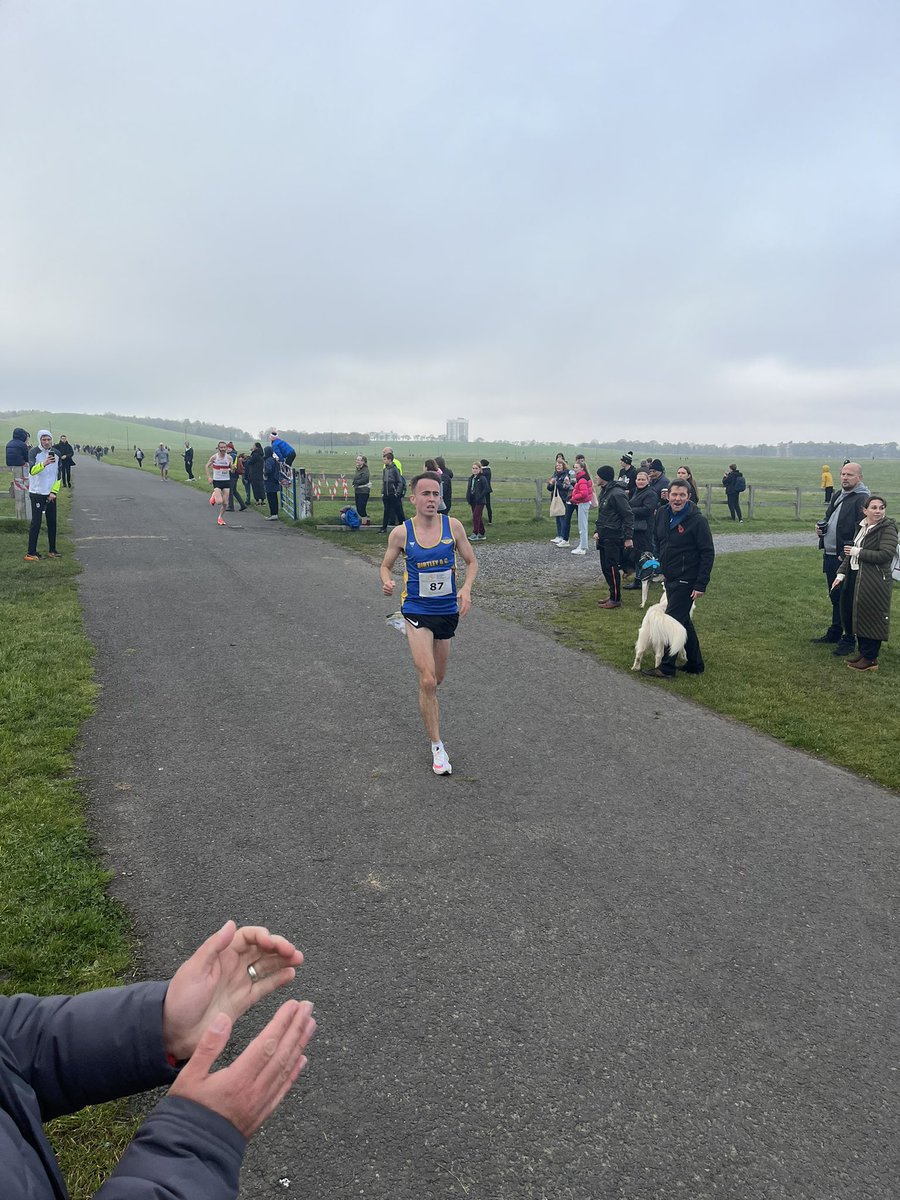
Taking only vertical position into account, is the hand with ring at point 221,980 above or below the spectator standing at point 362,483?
below

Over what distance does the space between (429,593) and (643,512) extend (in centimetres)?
895

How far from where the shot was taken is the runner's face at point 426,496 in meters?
5.89

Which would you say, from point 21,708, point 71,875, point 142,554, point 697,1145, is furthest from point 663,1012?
point 142,554

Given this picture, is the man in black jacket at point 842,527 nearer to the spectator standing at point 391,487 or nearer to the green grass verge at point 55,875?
the green grass verge at point 55,875

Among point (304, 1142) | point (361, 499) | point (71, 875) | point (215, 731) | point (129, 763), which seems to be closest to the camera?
point (304, 1142)

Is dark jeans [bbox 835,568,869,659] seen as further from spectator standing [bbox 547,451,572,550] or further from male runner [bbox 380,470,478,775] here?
spectator standing [bbox 547,451,572,550]

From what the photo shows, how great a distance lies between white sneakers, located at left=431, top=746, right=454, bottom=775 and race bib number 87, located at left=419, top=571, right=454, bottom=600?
48.7 inches

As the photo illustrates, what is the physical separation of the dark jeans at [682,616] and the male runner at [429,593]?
3589mm

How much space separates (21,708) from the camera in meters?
6.43

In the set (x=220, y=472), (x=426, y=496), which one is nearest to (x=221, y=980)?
(x=426, y=496)

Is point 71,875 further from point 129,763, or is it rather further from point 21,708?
point 21,708

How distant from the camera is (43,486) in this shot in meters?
13.3

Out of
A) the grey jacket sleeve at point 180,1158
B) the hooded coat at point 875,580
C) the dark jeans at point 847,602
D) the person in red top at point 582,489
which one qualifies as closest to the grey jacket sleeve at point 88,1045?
the grey jacket sleeve at point 180,1158

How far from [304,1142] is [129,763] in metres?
3.67
